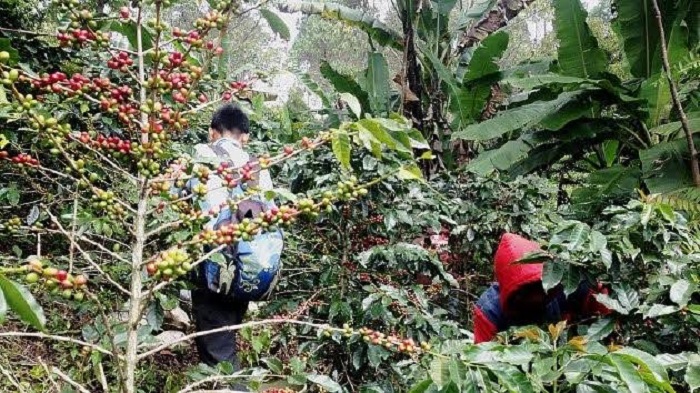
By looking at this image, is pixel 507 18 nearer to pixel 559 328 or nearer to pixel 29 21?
pixel 29 21

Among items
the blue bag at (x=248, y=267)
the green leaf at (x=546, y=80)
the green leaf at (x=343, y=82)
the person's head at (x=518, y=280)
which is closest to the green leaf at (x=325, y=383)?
the person's head at (x=518, y=280)

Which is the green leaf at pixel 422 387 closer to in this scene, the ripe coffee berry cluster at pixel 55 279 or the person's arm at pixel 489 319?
the ripe coffee berry cluster at pixel 55 279

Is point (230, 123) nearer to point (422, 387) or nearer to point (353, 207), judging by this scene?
point (353, 207)

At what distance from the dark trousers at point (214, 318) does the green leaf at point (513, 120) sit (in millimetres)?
2765

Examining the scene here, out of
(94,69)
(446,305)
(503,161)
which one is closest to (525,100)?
(503,161)

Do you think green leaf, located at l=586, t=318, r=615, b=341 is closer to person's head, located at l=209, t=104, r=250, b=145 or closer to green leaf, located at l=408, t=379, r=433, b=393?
green leaf, located at l=408, t=379, r=433, b=393

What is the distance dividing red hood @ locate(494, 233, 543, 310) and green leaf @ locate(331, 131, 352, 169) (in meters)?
0.90

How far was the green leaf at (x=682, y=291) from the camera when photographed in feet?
5.26

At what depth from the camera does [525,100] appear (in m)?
5.70

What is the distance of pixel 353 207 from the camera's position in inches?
110

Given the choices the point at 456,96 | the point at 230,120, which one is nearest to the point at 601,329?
the point at 230,120

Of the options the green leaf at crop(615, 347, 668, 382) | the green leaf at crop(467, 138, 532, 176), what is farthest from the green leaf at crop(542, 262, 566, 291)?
the green leaf at crop(467, 138, 532, 176)

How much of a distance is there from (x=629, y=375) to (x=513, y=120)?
3933 millimetres

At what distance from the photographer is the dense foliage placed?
125 cm
